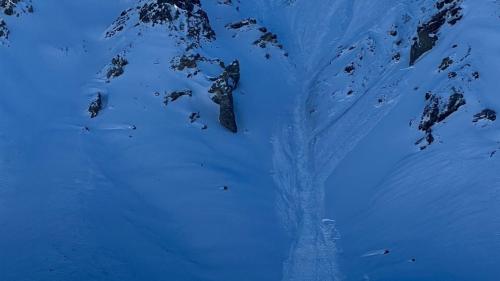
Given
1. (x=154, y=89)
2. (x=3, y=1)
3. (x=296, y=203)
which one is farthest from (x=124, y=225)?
(x=3, y=1)

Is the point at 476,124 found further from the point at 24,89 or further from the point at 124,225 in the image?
A: the point at 24,89

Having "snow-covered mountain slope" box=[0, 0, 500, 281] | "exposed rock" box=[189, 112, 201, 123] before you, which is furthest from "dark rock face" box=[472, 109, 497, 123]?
"exposed rock" box=[189, 112, 201, 123]

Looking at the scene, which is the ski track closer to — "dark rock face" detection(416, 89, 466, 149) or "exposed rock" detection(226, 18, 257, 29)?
"dark rock face" detection(416, 89, 466, 149)

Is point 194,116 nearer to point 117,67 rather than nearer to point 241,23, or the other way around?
point 117,67

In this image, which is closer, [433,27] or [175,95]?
[175,95]

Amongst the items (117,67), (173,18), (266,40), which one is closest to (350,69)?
(266,40)

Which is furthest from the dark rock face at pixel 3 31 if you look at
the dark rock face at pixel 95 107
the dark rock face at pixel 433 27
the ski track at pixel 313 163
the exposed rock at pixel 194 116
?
the dark rock face at pixel 433 27

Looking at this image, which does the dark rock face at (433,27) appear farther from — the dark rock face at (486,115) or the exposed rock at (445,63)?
the dark rock face at (486,115)
